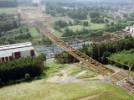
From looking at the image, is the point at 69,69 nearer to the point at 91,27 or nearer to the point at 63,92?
the point at 63,92

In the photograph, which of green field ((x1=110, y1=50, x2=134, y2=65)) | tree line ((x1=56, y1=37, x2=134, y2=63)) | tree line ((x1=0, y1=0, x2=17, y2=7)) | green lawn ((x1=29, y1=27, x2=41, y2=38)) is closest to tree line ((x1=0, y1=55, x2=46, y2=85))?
tree line ((x1=56, y1=37, x2=134, y2=63))

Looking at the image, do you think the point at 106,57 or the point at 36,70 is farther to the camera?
the point at 106,57

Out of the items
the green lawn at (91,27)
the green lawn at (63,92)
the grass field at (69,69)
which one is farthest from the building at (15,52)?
the green lawn at (91,27)

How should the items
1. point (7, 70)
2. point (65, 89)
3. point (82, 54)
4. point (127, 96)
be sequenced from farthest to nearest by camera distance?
1. point (82, 54)
2. point (7, 70)
3. point (65, 89)
4. point (127, 96)

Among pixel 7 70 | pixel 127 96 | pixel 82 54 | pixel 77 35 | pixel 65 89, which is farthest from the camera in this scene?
pixel 77 35

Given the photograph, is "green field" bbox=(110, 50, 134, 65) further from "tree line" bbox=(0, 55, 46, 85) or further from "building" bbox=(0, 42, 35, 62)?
"building" bbox=(0, 42, 35, 62)

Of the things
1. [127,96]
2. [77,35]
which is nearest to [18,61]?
[127,96]

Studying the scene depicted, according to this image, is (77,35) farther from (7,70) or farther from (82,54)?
(7,70)

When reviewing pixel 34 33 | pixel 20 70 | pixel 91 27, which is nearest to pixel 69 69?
pixel 20 70
